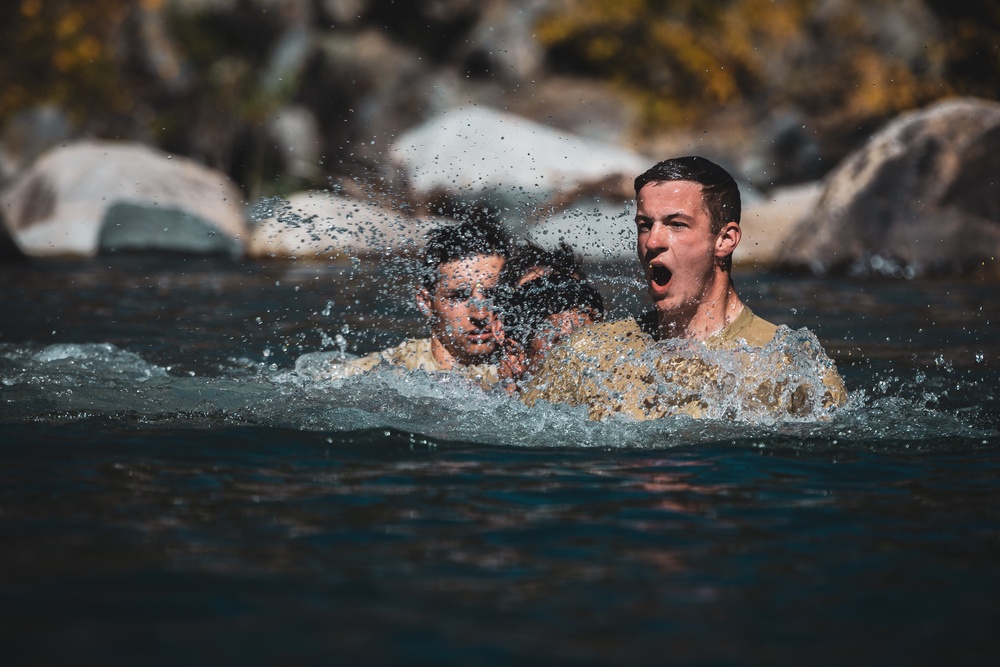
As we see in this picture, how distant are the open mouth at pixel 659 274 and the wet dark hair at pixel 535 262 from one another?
3.60ft

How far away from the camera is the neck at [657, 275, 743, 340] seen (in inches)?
184

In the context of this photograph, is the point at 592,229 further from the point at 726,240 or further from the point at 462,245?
the point at 726,240

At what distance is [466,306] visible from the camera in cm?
569

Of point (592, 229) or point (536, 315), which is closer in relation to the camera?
point (536, 315)

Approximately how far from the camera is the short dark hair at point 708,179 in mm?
4527

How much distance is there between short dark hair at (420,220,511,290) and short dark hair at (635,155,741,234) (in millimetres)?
1271

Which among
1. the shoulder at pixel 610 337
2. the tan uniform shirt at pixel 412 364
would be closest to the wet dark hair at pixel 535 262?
the tan uniform shirt at pixel 412 364

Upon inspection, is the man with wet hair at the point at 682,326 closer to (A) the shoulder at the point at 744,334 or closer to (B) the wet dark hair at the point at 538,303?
(A) the shoulder at the point at 744,334

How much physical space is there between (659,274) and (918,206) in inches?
377

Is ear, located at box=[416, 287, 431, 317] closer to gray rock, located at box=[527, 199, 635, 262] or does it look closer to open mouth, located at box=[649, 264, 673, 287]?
open mouth, located at box=[649, 264, 673, 287]

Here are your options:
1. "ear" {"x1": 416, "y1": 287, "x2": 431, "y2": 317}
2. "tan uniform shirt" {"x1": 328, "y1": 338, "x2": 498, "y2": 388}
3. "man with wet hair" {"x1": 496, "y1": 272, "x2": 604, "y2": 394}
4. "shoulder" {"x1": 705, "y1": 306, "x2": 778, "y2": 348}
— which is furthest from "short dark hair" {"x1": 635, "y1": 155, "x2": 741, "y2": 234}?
"ear" {"x1": 416, "y1": 287, "x2": 431, "y2": 317}

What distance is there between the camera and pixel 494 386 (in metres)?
5.53

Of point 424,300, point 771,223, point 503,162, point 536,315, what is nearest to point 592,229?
point 424,300

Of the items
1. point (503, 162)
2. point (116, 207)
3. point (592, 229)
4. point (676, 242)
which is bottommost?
point (676, 242)
